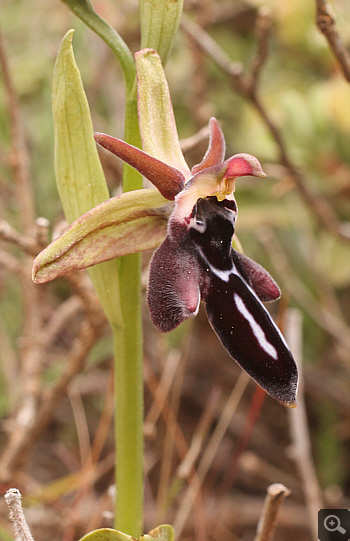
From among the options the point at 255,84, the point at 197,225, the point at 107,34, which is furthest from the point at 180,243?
the point at 255,84

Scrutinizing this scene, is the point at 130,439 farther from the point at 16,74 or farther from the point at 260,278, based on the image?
the point at 16,74

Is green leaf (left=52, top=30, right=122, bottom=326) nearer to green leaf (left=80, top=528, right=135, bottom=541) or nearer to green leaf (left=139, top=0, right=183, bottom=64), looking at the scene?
green leaf (left=139, top=0, right=183, bottom=64)

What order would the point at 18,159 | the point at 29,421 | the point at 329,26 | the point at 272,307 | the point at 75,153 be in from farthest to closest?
the point at 272,307
the point at 18,159
the point at 29,421
the point at 329,26
the point at 75,153

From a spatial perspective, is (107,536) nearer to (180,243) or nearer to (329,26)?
(180,243)

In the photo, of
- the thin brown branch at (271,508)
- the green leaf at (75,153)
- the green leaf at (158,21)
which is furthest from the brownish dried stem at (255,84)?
the thin brown branch at (271,508)

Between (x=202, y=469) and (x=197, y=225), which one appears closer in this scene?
(x=197, y=225)

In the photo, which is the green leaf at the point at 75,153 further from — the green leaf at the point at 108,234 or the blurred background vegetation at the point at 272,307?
the blurred background vegetation at the point at 272,307

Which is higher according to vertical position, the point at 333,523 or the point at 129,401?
the point at 129,401
